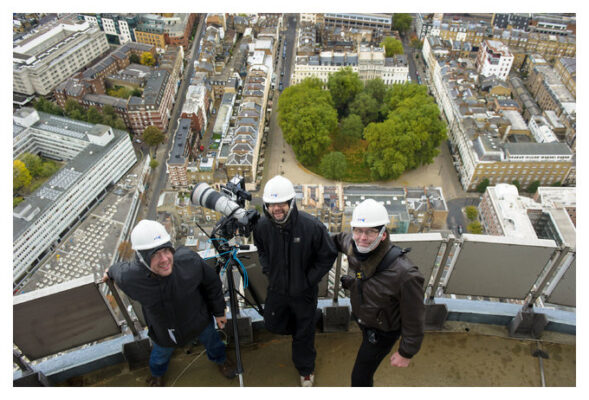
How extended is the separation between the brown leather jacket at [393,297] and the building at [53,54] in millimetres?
27442

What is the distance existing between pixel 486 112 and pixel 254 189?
1217cm

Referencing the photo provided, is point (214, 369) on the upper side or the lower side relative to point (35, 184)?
upper

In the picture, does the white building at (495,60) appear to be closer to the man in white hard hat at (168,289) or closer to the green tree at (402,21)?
the green tree at (402,21)

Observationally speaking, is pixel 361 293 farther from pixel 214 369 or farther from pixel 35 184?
pixel 35 184

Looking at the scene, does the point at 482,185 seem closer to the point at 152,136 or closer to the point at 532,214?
the point at 532,214

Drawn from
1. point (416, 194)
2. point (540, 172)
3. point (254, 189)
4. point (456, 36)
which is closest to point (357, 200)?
point (416, 194)

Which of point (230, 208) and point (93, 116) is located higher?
point (230, 208)

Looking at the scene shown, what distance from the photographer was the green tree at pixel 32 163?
67.1 ft

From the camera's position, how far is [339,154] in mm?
19938

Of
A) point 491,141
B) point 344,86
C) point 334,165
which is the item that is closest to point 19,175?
point 334,165

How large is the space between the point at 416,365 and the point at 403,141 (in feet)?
54.6

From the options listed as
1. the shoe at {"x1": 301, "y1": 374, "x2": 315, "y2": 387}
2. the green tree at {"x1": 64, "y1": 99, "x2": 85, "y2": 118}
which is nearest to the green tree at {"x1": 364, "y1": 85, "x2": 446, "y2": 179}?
the green tree at {"x1": 64, "y1": 99, "x2": 85, "y2": 118}

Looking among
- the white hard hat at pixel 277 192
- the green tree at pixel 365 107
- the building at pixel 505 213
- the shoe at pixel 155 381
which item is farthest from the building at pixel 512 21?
the shoe at pixel 155 381

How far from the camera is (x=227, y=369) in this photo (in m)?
3.89
